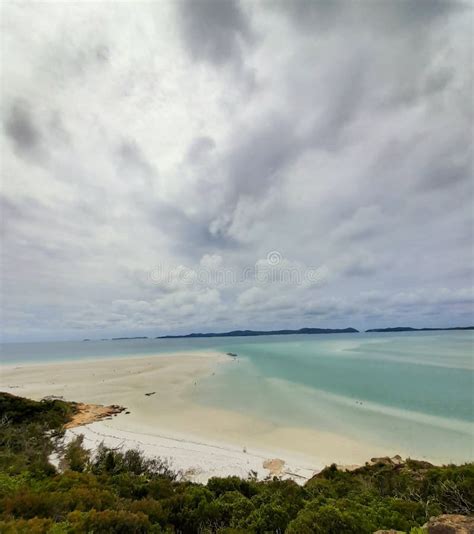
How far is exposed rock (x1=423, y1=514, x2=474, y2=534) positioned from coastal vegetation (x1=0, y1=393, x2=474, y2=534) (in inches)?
12.7

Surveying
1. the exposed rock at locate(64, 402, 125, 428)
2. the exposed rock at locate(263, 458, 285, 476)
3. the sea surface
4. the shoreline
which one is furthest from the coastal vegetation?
the exposed rock at locate(64, 402, 125, 428)

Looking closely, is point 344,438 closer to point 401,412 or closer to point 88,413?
point 401,412

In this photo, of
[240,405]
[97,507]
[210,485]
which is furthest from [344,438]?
[97,507]

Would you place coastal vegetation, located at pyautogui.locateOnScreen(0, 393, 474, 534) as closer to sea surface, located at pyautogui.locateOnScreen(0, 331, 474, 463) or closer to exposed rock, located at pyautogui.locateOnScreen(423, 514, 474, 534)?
exposed rock, located at pyautogui.locateOnScreen(423, 514, 474, 534)

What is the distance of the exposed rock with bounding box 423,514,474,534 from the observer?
14.8 feet

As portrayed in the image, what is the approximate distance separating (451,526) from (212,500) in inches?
241

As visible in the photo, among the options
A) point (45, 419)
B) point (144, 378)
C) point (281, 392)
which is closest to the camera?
point (45, 419)

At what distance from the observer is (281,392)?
33031mm

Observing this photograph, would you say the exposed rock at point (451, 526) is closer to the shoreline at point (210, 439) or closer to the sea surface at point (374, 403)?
the shoreline at point (210, 439)

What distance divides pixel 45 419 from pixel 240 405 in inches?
640

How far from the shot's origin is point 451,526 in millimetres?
4598

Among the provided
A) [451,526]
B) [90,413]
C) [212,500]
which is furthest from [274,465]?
[90,413]

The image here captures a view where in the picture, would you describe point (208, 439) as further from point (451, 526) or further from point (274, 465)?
point (451, 526)

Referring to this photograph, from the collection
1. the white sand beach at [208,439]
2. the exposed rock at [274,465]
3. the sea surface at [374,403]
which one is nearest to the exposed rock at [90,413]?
the white sand beach at [208,439]
